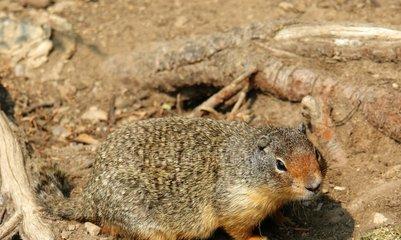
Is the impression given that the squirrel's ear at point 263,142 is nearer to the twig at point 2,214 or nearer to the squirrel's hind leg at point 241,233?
the squirrel's hind leg at point 241,233

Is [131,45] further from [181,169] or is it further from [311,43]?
[181,169]

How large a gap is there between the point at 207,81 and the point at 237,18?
42.5 inches

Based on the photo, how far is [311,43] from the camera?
275 inches

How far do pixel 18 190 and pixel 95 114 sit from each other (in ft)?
6.75

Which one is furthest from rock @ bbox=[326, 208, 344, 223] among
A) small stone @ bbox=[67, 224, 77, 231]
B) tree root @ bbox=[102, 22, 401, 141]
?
small stone @ bbox=[67, 224, 77, 231]

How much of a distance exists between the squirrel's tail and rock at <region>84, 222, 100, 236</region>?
0.26 feet

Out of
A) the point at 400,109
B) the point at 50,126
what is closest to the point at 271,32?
the point at 400,109

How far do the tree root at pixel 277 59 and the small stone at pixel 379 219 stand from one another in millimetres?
908

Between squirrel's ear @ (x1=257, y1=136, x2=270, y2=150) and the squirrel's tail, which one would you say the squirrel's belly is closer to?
squirrel's ear @ (x1=257, y1=136, x2=270, y2=150)

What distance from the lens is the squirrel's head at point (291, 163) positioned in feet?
16.9

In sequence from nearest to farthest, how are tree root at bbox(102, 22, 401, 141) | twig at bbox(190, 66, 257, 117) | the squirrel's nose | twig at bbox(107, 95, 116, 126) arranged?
1. the squirrel's nose
2. tree root at bbox(102, 22, 401, 141)
3. twig at bbox(190, 66, 257, 117)
4. twig at bbox(107, 95, 116, 126)

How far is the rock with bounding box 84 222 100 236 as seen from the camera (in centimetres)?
588

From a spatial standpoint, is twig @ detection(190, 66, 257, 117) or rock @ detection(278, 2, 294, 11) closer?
twig @ detection(190, 66, 257, 117)

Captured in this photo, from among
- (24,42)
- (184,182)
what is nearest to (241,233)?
(184,182)
